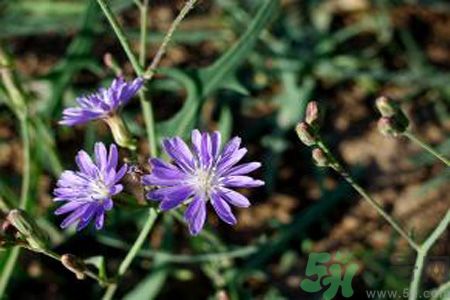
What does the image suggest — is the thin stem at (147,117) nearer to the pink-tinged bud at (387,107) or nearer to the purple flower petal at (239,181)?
the purple flower petal at (239,181)

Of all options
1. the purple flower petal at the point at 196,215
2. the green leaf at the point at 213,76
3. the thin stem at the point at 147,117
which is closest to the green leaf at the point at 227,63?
the green leaf at the point at 213,76

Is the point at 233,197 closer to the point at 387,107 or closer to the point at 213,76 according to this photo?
the point at 387,107

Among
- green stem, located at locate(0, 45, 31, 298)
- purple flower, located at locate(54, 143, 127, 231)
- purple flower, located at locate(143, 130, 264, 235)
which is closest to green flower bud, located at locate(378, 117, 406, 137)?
purple flower, located at locate(143, 130, 264, 235)

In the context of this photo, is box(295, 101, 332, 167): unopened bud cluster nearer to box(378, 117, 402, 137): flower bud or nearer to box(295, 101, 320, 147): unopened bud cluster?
box(295, 101, 320, 147): unopened bud cluster

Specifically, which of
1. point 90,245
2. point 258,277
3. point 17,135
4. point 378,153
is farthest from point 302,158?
point 17,135

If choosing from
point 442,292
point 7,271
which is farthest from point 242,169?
point 7,271

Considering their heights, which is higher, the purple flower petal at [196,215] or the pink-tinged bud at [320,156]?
the purple flower petal at [196,215]

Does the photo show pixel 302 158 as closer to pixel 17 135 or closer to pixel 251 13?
pixel 251 13
